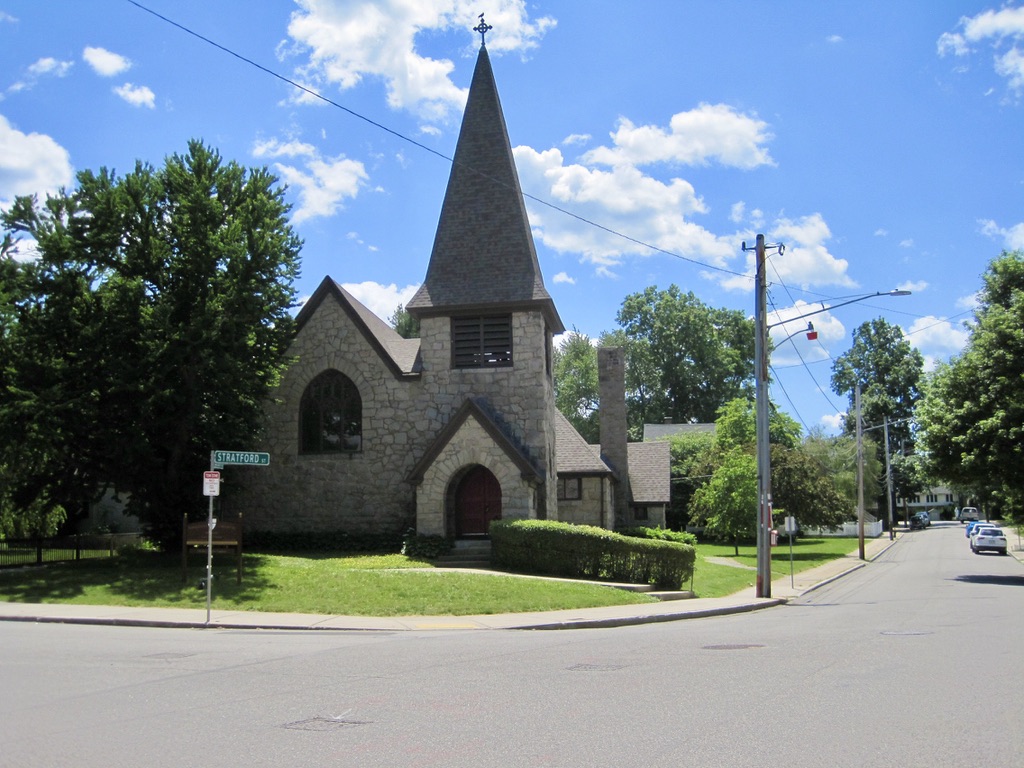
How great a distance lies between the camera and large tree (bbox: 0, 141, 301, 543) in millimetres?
21469


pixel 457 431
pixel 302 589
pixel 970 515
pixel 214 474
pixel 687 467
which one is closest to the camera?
pixel 214 474

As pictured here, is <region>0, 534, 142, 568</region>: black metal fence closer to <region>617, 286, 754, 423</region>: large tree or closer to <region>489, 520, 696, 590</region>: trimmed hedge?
<region>489, 520, 696, 590</region>: trimmed hedge

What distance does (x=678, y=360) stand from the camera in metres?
82.9

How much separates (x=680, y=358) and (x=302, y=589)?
219 ft

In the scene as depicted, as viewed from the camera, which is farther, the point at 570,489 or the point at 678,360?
the point at 678,360

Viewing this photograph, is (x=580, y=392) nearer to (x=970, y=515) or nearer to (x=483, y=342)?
(x=483, y=342)

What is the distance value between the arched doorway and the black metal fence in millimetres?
9513

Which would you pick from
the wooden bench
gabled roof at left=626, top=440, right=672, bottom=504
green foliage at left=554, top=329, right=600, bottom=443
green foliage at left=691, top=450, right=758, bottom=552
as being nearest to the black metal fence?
the wooden bench

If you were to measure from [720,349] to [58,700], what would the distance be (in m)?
77.2

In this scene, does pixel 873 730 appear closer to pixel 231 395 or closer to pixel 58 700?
pixel 58 700

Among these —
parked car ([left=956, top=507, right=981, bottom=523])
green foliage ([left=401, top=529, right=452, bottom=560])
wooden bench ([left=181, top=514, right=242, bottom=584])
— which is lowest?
parked car ([left=956, top=507, right=981, bottom=523])

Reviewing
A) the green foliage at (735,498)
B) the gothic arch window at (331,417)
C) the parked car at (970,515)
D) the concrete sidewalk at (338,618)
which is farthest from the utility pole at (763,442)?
the parked car at (970,515)

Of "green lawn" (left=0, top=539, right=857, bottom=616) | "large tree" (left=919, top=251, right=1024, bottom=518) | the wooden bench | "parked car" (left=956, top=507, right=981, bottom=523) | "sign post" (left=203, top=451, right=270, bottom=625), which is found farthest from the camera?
"parked car" (left=956, top=507, right=981, bottom=523)

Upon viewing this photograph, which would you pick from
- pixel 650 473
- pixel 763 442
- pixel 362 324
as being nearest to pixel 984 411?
pixel 763 442
